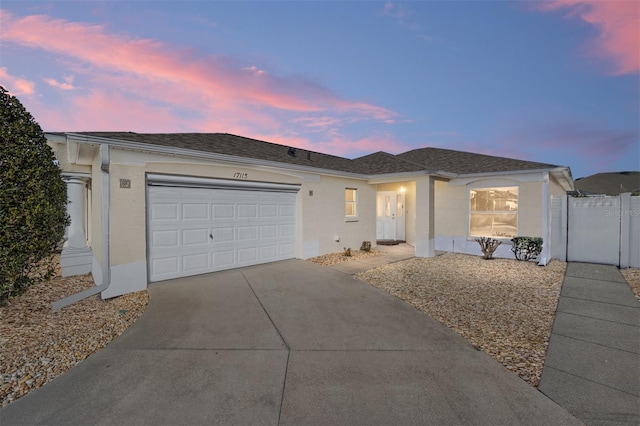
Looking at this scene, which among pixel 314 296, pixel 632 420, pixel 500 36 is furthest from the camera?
pixel 500 36

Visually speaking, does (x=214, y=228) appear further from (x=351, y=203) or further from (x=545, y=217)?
(x=545, y=217)

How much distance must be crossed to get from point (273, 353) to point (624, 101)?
4245 centimetres

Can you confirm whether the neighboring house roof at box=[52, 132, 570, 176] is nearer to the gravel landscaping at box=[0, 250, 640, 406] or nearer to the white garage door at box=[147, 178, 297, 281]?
the white garage door at box=[147, 178, 297, 281]

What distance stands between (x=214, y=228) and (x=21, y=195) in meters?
3.64

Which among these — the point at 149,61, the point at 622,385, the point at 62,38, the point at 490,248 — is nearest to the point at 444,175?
the point at 490,248

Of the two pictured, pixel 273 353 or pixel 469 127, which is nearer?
pixel 273 353

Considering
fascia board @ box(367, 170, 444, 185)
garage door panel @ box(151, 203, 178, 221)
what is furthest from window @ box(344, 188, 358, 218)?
garage door panel @ box(151, 203, 178, 221)

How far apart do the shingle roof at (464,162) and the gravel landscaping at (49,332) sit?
9.99 meters

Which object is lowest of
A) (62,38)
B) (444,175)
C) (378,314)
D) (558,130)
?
(378,314)

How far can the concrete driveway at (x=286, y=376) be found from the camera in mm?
2285

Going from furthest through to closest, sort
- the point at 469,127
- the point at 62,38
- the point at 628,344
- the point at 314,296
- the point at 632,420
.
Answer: the point at 469,127 → the point at 62,38 → the point at 314,296 → the point at 628,344 → the point at 632,420

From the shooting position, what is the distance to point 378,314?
4.66m

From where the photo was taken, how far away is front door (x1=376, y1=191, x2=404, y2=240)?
43.3ft

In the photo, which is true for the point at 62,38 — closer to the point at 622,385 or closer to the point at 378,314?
the point at 378,314
